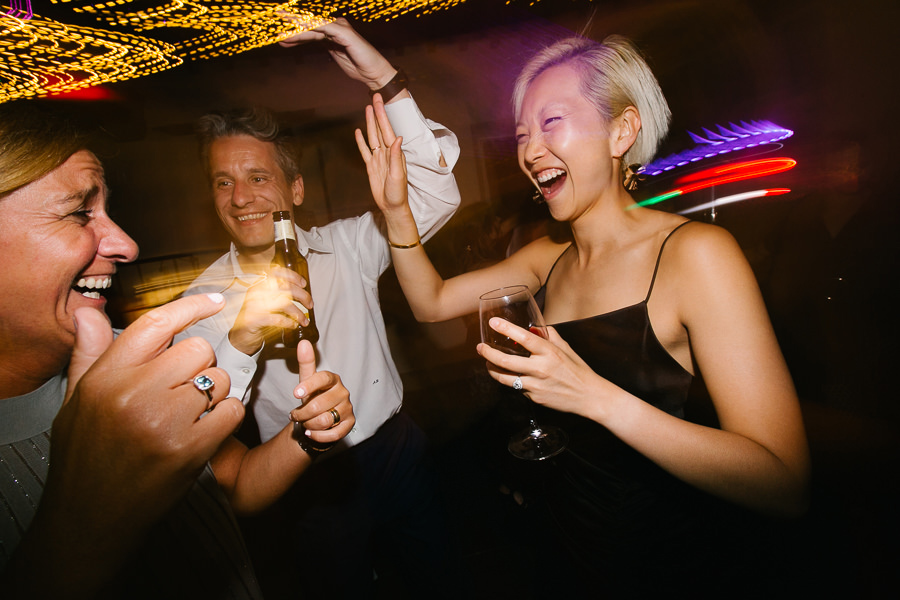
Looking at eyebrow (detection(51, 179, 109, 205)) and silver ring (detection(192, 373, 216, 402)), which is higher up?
eyebrow (detection(51, 179, 109, 205))

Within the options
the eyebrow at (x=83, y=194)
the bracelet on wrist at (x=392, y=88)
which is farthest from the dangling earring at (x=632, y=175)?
the eyebrow at (x=83, y=194)

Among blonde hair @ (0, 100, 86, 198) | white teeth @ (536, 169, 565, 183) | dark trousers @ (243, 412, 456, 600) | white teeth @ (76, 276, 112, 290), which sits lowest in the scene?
dark trousers @ (243, 412, 456, 600)

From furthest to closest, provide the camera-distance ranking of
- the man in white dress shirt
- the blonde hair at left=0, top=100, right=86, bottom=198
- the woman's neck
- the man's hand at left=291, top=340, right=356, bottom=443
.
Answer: the man in white dress shirt
the woman's neck
the man's hand at left=291, top=340, right=356, bottom=443
the blonde hair at left=0, top=100, right=86, bottom=198

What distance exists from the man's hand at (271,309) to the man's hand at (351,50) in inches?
33.7

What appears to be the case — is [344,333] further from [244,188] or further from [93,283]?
[93,283]

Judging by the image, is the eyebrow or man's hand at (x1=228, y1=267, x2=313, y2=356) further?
man's hand at (x1=228, y1=267, x2=313, y2=356)

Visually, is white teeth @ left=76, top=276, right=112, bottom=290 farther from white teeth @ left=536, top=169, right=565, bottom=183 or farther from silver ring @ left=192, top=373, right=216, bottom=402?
white teeth @ left=536, top=169, right=565, bottom=183

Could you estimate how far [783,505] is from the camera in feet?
3.19

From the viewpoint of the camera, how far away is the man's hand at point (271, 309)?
51.3 inches

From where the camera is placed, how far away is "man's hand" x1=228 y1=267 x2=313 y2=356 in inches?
51.3

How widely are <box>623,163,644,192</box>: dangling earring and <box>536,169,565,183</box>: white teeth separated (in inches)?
11.5

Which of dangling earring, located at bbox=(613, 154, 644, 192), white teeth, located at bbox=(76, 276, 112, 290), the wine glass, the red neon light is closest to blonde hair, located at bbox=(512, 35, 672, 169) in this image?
dangling earring, located at bbox=(613, 154, 644, 192)

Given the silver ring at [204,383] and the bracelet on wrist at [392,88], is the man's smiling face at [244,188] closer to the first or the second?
the bracelet on wrist at [392,88]

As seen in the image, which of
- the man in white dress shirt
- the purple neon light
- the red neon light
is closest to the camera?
the man in white dress shirt
